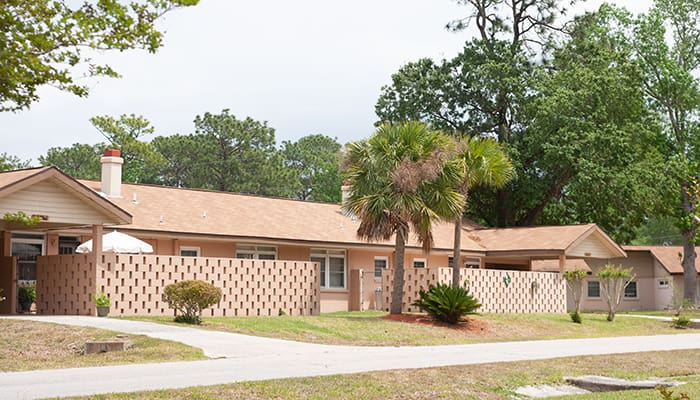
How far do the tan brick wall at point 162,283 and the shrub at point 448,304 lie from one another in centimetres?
397

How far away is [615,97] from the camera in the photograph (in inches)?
1849

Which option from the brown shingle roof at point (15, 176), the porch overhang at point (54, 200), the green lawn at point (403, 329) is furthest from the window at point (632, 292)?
the brown shingle roof at point (15, 176)

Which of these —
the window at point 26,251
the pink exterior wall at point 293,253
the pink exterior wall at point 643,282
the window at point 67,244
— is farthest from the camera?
the pink exterior wall at point 643,282

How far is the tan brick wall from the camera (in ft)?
80.6

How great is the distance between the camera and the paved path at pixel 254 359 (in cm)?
1306

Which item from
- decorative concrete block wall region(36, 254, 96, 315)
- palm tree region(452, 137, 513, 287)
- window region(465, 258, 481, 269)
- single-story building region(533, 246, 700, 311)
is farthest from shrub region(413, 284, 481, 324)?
single-story building region(533, 246, 700, 311)

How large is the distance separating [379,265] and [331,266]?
258 cm

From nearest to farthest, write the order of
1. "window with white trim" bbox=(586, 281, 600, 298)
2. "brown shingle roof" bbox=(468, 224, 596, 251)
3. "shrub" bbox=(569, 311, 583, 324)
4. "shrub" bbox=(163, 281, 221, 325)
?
"shrub" bbox=(163, 281, 221, 325) < "shrub" bbox=(569, 311, 583, 324) < "brown shingle roof" bbox=(468, 224, 596, 251) < "window with white trim" bbox=(586, 281, 600, 298)

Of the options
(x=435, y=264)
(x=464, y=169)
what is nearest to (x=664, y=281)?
(x=435, y=264)

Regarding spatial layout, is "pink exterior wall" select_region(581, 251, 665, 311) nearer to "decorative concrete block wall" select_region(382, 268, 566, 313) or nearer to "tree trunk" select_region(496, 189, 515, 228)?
"tree trunk" select_region(496, 189, 515, 228)

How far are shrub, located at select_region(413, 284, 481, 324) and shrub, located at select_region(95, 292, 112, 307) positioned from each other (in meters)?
9.18

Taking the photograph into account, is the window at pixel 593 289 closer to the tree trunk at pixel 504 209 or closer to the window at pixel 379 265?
the tree trunk at pixel 504 209

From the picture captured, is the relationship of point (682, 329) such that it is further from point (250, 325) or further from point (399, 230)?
point (250, 325)

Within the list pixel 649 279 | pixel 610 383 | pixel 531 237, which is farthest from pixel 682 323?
pixel 649 279
